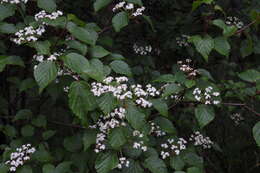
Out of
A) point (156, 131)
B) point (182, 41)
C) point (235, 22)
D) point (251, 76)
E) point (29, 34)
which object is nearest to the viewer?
point (29, 34)

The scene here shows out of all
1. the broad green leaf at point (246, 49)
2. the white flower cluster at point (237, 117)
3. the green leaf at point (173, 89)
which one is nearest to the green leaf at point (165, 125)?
the green leaf at point (173, 89)

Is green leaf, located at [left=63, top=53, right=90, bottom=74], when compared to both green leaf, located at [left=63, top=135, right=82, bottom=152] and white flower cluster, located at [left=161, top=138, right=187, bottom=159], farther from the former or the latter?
white flower cluster, located at [left=161, top=138, right=187, bottom=159]

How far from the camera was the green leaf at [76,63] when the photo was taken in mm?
1474

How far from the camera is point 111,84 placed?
1647 millimetres

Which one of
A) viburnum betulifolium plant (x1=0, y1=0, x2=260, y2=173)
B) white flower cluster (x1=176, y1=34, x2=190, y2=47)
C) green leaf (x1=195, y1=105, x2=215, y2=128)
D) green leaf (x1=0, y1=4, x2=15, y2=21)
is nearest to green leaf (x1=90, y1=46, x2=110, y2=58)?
viburnum betulifolium plant (x1=0, y1=0, x2=260, y2=173)

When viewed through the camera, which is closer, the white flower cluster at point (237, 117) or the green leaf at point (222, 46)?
the green leaf at point (222, 46)

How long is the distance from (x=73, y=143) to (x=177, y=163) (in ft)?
2.20

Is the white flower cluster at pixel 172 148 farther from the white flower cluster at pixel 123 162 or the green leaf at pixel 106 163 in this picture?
the green leaf at pixel 106 163

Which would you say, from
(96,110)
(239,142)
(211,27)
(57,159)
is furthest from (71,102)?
(239,142)

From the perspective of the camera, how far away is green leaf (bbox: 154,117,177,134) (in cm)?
194

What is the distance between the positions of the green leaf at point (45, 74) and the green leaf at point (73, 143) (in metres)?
0.67

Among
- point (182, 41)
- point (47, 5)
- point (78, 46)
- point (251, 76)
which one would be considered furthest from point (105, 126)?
point (182, 41)

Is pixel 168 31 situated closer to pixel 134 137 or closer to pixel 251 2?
pixel 251 2

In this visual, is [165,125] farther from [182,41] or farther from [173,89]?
[182,41]
